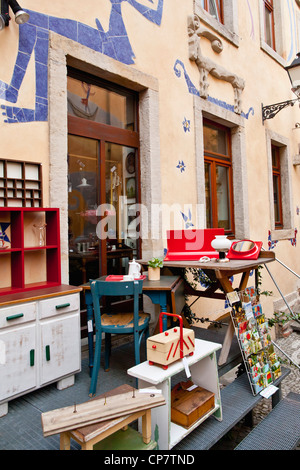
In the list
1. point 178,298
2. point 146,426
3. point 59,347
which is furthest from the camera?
point 178,298

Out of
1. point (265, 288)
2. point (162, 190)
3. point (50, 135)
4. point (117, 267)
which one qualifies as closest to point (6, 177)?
point (50, 135)

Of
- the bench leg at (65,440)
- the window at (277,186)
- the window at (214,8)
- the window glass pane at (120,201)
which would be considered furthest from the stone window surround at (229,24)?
the bench leg at (65,440)

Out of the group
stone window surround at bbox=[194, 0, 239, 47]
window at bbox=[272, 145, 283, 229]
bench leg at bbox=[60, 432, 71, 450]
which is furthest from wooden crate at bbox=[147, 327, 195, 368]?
window at bbox=[272, 145, 283, 229]

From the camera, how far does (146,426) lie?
5.48 feet

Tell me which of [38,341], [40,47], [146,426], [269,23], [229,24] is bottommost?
[146,426]

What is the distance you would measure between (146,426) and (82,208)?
2150 mm

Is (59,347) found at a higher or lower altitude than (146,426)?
higher

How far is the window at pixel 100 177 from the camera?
3.24 metres

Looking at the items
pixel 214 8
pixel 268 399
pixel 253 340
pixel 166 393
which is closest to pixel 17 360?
pixel 166 393

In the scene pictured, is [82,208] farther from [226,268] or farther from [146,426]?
[146,426]

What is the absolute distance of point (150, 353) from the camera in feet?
6.19

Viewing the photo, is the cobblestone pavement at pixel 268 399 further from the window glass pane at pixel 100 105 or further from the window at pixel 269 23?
the window at pixel 269 23
